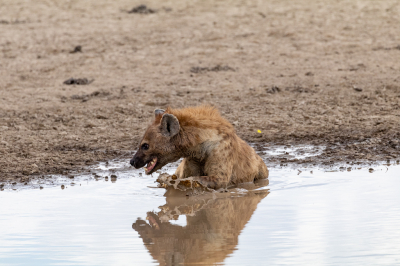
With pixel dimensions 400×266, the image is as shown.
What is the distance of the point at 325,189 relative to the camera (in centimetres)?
532

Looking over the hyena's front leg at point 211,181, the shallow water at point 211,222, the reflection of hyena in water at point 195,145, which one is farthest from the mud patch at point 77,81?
the hyena's front leg at point 211,181

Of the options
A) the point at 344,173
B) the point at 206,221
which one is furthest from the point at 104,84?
the point at 206,221

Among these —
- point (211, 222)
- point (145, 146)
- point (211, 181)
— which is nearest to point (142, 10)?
point (145, 146)

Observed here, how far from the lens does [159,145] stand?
521cm

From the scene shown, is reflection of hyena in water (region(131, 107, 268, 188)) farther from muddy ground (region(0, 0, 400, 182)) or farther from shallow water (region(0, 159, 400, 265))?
muddy ground (region(0, 0, 400, 182))

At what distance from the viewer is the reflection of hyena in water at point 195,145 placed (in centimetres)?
520

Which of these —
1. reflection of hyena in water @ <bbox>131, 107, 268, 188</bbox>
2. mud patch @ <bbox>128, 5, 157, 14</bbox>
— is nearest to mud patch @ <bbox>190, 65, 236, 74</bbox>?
mud patch @ <bbox>128, 5, 157, 14</bbox>

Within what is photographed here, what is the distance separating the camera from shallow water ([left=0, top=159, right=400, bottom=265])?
372 cm

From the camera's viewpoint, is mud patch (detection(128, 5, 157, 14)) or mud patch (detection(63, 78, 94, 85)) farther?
mud patch (detection(128, 5, 157, 14))

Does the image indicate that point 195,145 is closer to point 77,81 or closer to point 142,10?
point 77,81

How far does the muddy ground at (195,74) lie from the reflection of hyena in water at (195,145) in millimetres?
1155

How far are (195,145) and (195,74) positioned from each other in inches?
172

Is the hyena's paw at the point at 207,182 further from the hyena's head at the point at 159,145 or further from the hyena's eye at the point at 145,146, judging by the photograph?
the hyena's eye at the point at 145,146

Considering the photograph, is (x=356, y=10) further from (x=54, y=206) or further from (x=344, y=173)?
(x=54, y=206)
